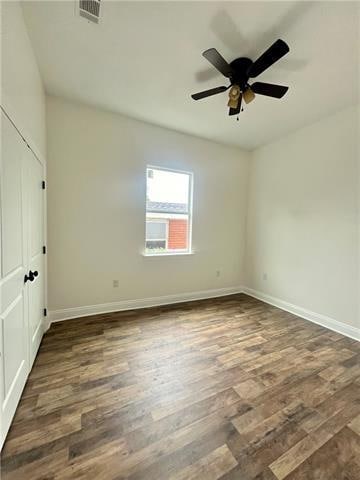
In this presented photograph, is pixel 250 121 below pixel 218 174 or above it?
above

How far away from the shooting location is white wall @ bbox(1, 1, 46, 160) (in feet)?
4.29

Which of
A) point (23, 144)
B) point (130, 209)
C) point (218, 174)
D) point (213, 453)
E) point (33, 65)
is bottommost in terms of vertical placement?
point (213, 453)

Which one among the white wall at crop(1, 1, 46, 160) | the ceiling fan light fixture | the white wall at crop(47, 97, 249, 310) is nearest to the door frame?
Answer: the white wall at crop(1, 1, 46, 160)

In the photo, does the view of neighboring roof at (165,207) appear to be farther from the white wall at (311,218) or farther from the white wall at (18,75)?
the white wall at (18,75)

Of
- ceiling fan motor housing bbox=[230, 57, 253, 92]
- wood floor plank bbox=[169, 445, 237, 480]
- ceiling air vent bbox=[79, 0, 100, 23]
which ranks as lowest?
wood floor plank bbox=[169, 445, 237, 480]

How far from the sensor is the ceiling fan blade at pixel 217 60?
160 centimetres

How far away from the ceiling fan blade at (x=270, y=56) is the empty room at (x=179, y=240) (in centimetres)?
2

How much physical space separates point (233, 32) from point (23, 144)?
76.7 inches

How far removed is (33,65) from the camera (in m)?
1.96

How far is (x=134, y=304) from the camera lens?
11.0ft

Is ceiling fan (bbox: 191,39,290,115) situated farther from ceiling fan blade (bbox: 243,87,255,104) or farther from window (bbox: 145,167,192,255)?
window (bbox: 145,167,192,255)

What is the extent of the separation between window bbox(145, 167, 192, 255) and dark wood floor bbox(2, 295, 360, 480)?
1488 millimetres

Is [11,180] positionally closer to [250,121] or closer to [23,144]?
[23,144]

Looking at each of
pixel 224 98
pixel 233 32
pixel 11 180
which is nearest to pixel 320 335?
pixel 224 98
